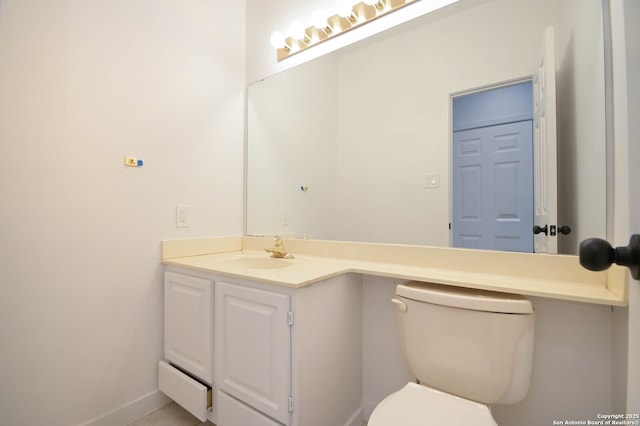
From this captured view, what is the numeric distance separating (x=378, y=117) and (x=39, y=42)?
1520 millimetres

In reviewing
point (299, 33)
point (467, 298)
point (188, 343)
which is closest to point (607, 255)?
point (467, 298)

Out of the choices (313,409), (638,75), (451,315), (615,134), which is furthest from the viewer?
(313,409)

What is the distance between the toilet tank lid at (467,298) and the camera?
→ 0.87 meters

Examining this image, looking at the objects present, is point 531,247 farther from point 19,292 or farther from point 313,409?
point 19,292

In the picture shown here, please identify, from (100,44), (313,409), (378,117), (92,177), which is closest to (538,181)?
(378,117)

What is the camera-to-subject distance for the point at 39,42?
113 centimetres

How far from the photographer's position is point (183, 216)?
1.60m

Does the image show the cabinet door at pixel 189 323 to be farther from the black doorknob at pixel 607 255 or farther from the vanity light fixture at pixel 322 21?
the vanity light fixture at pixel 322 21

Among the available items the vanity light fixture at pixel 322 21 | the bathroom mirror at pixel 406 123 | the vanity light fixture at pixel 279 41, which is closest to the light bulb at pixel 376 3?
the bathroom mirror at pixel 406 123

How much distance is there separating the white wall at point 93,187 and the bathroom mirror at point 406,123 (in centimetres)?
48

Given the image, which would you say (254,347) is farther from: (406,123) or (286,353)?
(406,123)

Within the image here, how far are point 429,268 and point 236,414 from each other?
1.03 meters

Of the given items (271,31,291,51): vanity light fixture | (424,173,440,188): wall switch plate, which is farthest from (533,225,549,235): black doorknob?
(271,31,291,51): vanity light fixture

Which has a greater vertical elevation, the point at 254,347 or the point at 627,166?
the point at 627,166
